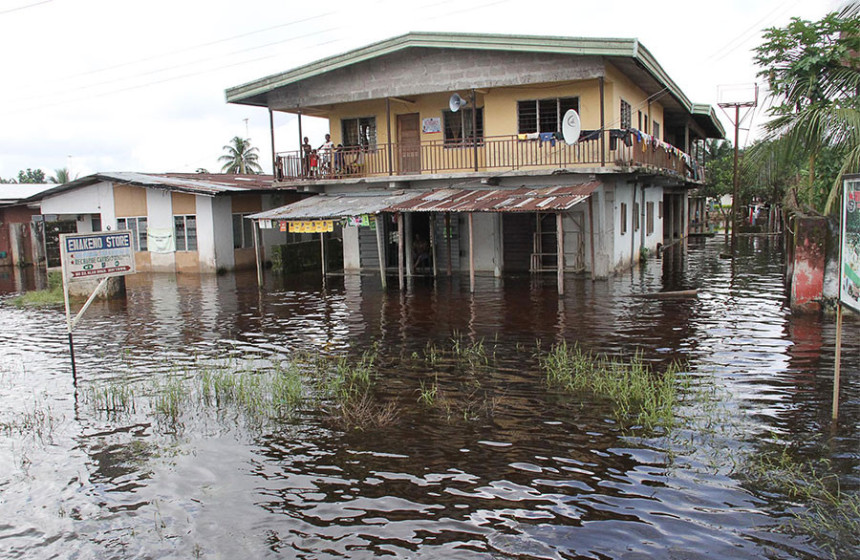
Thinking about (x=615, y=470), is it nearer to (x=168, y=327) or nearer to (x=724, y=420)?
(x=724, y=420)

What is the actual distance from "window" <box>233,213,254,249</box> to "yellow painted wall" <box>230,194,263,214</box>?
0.82 ft

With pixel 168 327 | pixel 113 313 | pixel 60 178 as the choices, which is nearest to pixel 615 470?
pixel 168 327

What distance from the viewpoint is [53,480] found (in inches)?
262

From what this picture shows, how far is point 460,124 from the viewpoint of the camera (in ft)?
69.9

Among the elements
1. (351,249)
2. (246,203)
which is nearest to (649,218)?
(351,249)

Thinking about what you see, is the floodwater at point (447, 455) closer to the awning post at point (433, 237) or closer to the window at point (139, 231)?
the awning post at point (433, 237)

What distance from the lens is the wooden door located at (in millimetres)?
21792

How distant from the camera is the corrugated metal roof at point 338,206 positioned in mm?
19344

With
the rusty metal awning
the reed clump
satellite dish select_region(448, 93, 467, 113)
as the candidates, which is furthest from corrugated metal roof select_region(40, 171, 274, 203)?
the reed clump

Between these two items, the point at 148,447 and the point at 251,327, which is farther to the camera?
the point at 251,327

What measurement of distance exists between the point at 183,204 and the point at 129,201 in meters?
2.91

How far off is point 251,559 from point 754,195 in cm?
4447

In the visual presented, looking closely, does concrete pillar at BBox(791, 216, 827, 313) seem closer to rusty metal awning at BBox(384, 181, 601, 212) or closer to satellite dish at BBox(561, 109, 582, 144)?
rusty metal awning at BBox(384, 181, 601, 212)

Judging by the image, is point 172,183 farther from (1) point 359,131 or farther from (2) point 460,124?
(2) point 460,124
